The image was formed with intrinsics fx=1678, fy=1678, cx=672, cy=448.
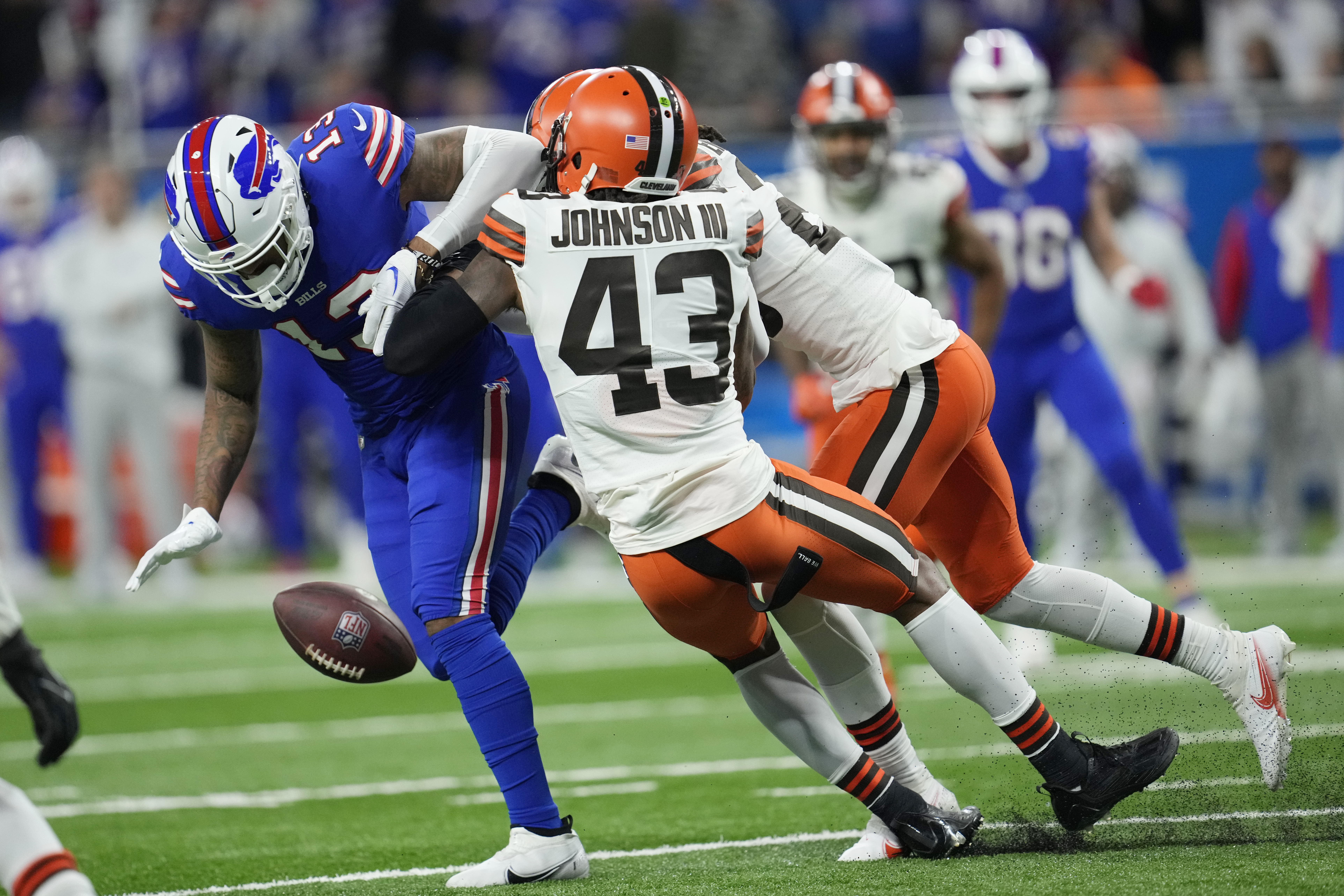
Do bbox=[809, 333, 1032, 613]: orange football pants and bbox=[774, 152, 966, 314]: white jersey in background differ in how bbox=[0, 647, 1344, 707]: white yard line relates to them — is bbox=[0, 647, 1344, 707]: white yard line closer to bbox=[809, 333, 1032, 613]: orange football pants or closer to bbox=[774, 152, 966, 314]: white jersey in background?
bbox=[774, 152, 966, 314]: white jersey in background

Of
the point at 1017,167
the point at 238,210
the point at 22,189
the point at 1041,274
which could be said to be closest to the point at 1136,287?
the point at 1041,274

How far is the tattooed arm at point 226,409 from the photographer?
382 cm

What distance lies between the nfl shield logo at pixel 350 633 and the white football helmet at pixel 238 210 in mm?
706

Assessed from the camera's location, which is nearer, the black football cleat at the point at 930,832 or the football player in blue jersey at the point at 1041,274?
the black football cleat at the point at 930,832

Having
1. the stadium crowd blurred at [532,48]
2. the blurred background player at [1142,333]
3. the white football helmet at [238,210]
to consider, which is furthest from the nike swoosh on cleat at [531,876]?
the stadium crowd blurred at [532,48]

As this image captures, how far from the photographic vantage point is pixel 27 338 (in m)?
10.1

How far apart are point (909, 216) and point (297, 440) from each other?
5.73 meters

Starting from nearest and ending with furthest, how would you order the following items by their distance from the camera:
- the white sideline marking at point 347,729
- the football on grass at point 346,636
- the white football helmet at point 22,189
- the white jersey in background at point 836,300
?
the white jersey in background at point 836,300, the football on grass at point 346,636, the white sideline marking at point 347,729, the white football helmet at point 22,189

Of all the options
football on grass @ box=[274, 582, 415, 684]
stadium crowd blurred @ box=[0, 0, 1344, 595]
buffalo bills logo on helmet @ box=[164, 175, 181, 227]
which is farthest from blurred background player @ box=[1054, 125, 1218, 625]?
buffalo bills logo on helmet @ box=[164, 175, 181, 227]

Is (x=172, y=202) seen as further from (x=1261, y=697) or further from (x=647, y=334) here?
(x=1261, y=697)

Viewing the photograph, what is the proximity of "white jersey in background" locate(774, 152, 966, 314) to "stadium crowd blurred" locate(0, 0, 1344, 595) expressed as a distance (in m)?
2.56

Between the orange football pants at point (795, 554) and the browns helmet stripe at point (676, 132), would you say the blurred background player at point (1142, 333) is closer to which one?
the orange football pants at point (795, 554)

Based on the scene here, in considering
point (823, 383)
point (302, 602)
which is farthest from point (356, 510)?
point (302, 602)

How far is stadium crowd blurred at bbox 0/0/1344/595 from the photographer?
9.53 m
